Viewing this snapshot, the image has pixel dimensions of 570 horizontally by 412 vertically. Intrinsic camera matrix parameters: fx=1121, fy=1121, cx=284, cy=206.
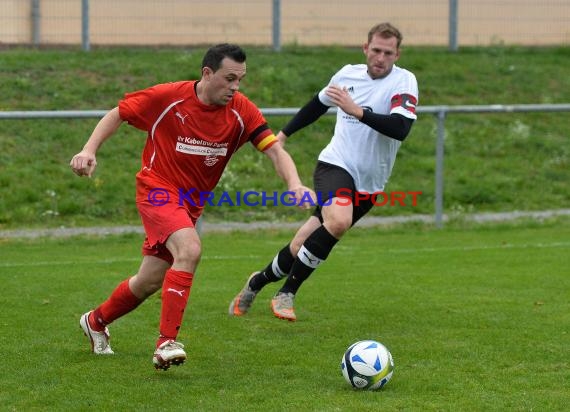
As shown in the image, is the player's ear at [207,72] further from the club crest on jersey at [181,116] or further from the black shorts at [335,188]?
the black shorts at [335,188]

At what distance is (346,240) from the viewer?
13.4 m

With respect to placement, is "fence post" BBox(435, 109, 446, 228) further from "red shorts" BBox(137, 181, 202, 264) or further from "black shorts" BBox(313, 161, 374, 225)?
"red shorts" BBox(137, 181, 202, 264)

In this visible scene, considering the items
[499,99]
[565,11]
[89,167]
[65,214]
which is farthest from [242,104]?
[565,11]

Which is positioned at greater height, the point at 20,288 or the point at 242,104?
the point at 242,104

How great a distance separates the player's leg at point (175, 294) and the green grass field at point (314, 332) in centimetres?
19

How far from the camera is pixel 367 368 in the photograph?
6.16m

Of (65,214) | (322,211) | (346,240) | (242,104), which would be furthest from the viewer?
(65,214)

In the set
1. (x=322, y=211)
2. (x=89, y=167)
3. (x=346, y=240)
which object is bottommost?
(x=346, y=240)

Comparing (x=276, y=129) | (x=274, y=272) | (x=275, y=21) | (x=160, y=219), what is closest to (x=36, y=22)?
(x=275, y=21)

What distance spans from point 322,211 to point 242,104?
1581mm

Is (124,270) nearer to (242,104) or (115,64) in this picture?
(242,104)

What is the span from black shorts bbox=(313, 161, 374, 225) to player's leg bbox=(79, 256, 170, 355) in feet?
5.72

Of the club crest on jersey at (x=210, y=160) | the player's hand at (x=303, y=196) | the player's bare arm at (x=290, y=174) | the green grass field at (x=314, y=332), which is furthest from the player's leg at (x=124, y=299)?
the player's hand at (x=303, y=196)

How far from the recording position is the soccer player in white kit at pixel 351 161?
8211mm
